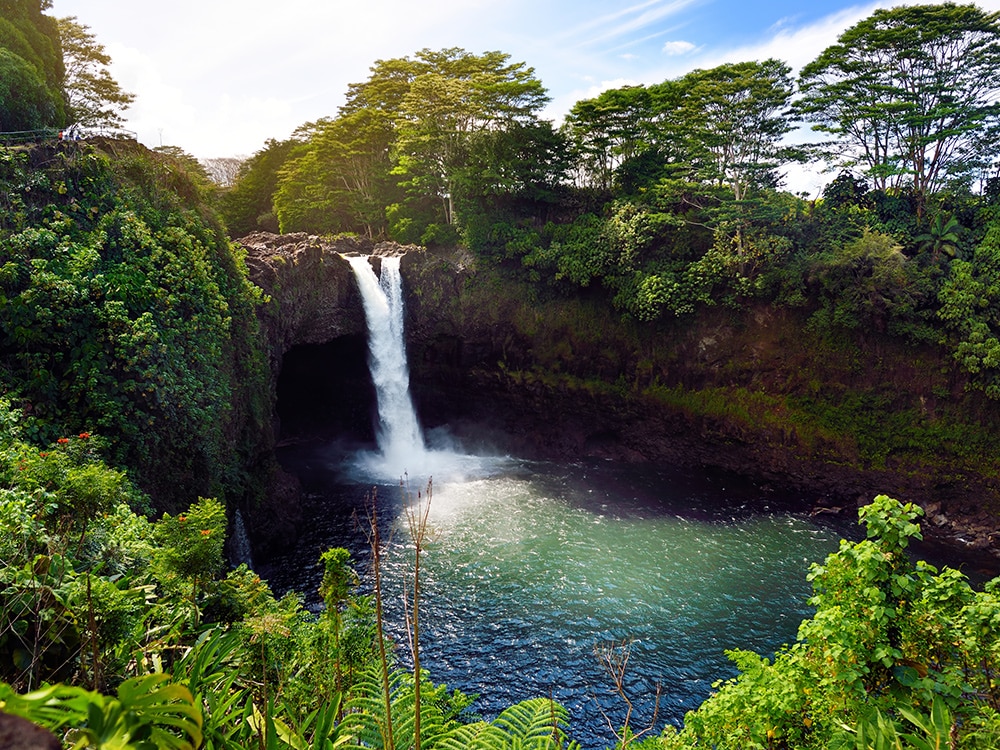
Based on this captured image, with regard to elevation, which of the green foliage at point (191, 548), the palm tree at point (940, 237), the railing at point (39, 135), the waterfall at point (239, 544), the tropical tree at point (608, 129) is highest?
the tropical tree at point (608, 129)

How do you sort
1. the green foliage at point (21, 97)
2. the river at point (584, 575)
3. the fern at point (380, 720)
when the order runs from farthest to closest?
the green foliage at point (21, 97) → the river at point (584, 575) → the fern at point (380, 720)

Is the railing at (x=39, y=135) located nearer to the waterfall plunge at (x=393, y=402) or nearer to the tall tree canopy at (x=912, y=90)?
the waterfall plunge at (x=393, y=402)

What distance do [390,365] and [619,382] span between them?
1029 centimetres

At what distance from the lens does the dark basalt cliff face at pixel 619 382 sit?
1762cm

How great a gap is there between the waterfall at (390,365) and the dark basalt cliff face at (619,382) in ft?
1.99

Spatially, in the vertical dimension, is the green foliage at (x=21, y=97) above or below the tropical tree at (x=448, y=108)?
below

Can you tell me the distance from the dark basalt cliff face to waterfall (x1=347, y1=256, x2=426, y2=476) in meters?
0.61

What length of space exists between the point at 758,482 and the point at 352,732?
18.9m

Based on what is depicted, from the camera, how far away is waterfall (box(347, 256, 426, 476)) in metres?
22.2

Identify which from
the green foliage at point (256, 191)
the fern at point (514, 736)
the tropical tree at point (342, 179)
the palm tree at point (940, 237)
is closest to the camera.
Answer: the fern at point (514, 736)

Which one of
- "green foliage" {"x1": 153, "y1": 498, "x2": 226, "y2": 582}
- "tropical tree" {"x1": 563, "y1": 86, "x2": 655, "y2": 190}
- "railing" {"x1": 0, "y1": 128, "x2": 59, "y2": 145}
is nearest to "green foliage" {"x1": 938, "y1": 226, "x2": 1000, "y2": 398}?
"tropical tree" {"x1": 563, "y1": 86, "x2": 655, "y2": 190}

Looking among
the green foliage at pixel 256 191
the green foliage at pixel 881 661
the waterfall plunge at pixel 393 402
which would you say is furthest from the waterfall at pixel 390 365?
the green foliage at pixel 881 661

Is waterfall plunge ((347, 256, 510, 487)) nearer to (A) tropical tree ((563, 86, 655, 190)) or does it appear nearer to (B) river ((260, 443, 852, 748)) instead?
(B) river ((260, 443, 852, 748))

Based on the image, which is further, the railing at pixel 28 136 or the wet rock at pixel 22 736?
the railing at pixel 28 136
